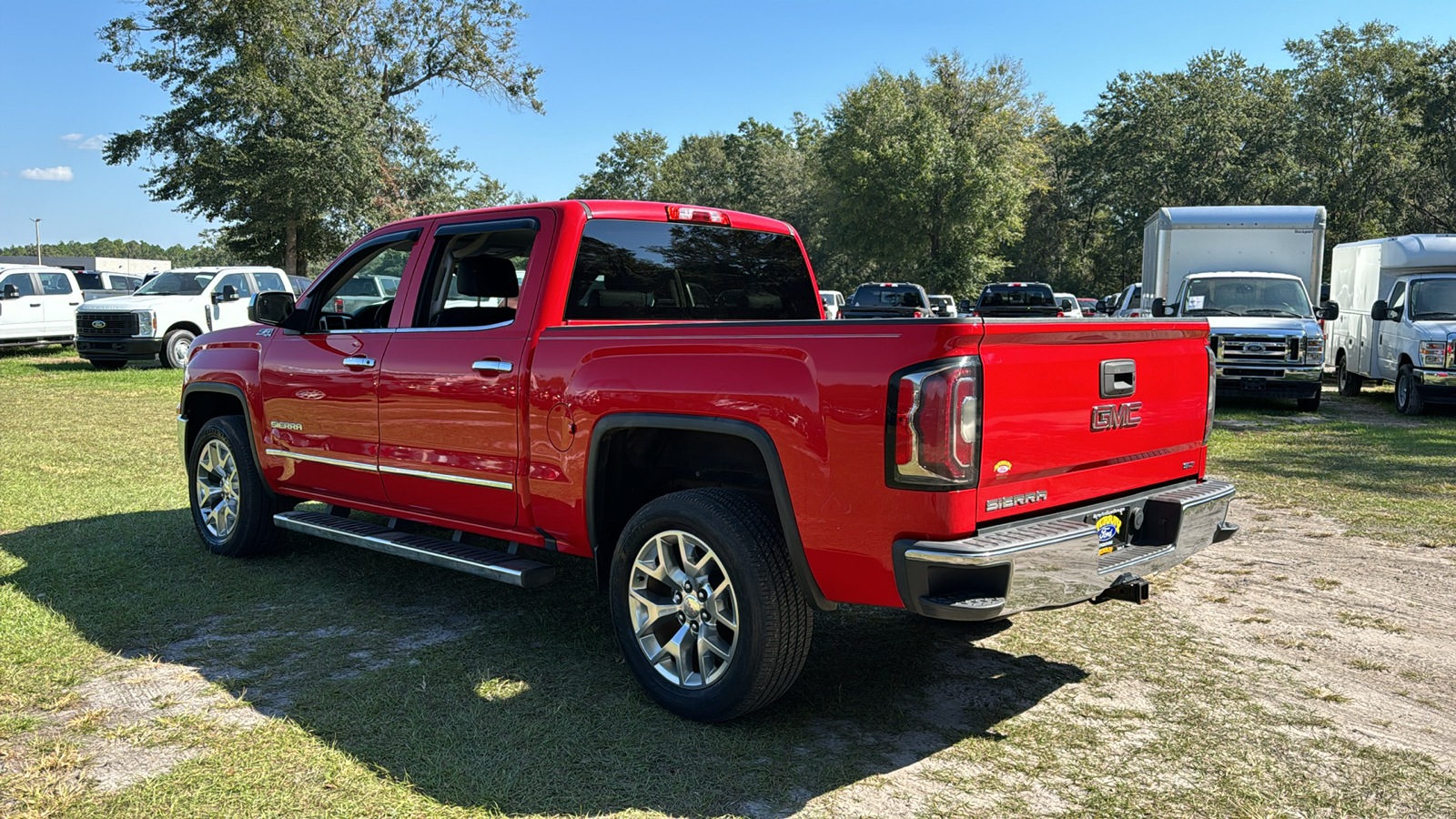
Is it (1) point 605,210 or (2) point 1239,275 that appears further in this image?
(2) point 1239,275

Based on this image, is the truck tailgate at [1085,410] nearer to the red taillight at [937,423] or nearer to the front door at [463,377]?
the red taillight at [937,423]

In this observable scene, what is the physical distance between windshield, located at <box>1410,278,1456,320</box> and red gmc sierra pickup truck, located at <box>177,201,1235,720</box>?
40.1 feet

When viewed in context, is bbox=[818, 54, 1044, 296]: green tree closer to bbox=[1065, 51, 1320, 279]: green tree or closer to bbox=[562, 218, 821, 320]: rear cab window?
bbox=[1065, 51, 1320, 279]: green tree

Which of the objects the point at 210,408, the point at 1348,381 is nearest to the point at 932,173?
the point at 1348,381

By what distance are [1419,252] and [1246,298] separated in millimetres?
3027

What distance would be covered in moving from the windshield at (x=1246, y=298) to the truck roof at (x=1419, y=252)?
2.09 m

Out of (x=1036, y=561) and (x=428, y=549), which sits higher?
(x=1036, y=561)

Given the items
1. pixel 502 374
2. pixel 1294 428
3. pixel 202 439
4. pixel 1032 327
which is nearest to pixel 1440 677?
pixel 1032 327

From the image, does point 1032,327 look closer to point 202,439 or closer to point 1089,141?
point 202,439

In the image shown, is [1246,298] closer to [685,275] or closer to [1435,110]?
[685,275]

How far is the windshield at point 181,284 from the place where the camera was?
65.5 ft

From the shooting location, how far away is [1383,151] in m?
44.2

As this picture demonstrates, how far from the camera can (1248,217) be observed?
52.9ft

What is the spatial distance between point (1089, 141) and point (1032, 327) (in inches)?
2396
